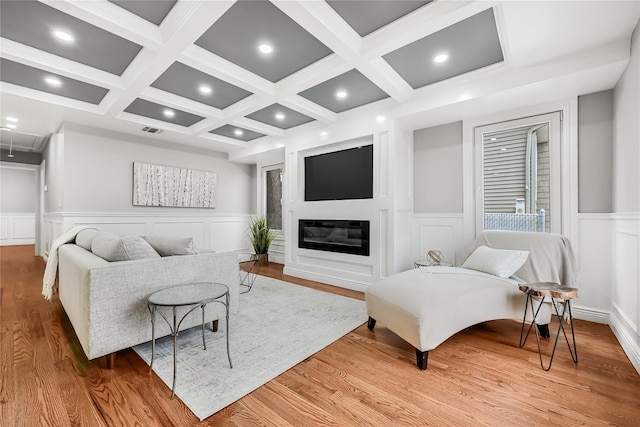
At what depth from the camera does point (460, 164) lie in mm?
3490

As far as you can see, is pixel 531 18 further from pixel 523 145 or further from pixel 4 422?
pixel 4 422

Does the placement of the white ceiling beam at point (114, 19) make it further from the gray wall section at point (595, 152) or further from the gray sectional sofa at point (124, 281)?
A: the gray wall section at point (595, 152)

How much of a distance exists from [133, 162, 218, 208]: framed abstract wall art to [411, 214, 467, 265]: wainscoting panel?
4.12 m

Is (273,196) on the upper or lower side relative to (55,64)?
lower

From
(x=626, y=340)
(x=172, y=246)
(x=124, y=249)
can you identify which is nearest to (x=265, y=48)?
(x=172, y=246)

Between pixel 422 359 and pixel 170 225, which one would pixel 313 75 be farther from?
pixel 170 225

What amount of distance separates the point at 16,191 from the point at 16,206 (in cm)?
43

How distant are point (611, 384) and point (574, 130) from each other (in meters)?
2.28

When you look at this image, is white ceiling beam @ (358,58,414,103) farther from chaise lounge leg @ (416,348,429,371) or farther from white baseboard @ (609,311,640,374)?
white baseboard @ (609,311,640,374)

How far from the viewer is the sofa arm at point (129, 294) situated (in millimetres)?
1700

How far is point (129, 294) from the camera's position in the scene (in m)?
1.81

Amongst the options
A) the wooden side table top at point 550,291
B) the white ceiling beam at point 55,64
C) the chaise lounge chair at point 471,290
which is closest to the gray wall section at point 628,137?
the chaise lounge chair at point 471,290

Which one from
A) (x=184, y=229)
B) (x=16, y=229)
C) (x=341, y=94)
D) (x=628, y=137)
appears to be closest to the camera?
(x=628, y=137)

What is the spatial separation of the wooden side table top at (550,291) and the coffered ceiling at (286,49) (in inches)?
71.3
